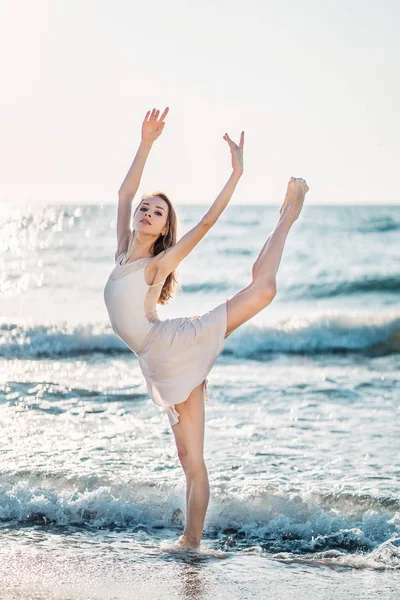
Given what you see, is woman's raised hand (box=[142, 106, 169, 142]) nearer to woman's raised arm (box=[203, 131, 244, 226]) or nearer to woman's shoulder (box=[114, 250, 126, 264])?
woman's raised arm (box=[203, 131, 244, 226])

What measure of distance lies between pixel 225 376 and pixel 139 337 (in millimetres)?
6135

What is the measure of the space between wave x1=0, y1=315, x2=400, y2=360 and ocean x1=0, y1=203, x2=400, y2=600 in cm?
4

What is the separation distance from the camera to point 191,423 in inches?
198

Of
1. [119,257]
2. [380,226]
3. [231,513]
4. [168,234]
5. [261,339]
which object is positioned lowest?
[231,513]

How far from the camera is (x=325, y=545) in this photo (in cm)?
543

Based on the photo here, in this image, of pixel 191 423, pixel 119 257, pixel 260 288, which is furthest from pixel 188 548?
pixel 119 257

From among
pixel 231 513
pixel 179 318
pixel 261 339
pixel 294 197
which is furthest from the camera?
→ pixel 261 339

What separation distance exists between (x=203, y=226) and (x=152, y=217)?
36 centimetres

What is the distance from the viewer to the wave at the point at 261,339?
14059 mm

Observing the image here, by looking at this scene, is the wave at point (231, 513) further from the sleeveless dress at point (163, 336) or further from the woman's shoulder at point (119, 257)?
the woman's shoulder at point (119, 257)

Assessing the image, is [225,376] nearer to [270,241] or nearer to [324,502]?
[324,502]

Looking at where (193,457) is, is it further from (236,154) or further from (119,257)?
(236,154)

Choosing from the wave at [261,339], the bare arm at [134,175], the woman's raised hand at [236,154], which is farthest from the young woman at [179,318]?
the wave at [261,339]

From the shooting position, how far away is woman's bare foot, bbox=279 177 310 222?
207 inches
